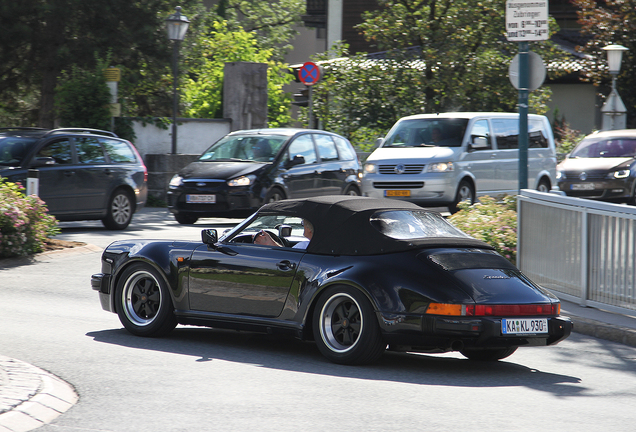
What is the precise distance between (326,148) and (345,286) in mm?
12503

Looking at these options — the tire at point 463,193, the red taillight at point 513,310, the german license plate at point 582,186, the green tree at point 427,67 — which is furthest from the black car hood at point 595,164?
the red taillight at point 513,310

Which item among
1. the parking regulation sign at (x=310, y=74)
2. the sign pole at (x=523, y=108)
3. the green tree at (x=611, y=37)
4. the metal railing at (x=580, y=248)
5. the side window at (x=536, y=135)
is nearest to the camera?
the metal railing at (x=580, y=248)

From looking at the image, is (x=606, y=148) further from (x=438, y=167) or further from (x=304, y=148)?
(x=304, y=148)

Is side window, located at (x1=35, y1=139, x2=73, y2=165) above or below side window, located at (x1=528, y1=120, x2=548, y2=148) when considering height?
below

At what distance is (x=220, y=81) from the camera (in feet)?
87.1

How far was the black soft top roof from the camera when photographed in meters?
7.13

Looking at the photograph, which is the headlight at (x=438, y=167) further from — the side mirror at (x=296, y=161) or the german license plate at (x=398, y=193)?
the side mirror at (x=296, y=161)

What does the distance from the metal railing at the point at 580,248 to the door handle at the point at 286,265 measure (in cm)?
354

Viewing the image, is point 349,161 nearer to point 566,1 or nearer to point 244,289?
point 244,289

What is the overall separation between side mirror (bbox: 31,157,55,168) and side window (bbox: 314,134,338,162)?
5.45 m

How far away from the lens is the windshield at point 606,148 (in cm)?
2184

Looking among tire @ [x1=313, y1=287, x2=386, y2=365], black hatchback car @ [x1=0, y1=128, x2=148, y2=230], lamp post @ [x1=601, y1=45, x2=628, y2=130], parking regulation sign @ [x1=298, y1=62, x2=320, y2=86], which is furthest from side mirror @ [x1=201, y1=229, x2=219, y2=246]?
lamp post @ [x1=601, y1=45, x2=628, y2=130]

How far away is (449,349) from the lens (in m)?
6.85

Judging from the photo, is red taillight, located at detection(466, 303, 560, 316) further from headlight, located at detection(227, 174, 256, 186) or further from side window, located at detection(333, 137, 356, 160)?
A: side window, located at detection(333, 137, 356, 160)
